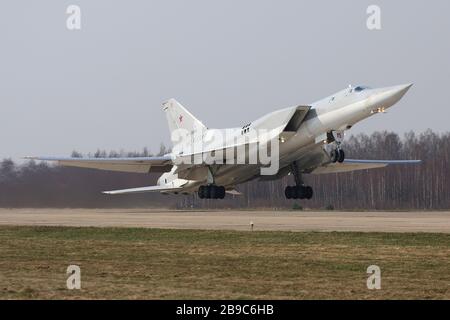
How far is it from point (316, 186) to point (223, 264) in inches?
2093

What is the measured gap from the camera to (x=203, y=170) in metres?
40.3

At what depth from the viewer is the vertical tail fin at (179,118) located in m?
43.2

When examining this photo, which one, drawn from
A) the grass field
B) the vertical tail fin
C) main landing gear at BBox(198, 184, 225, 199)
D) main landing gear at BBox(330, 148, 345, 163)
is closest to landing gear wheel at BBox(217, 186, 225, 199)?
main landing gear at BBox(198, 184, 225, 199)

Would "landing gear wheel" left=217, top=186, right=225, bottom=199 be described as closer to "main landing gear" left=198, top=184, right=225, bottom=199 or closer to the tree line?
"main landing gear" left=198, top=184, right=225, bottom=199

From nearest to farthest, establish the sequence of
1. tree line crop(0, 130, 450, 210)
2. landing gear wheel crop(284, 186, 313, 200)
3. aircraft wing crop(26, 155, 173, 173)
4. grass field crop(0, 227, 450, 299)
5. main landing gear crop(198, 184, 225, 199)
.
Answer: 1. grass field crop(0, 227, 450, 299)
2. main landing gear crop(198, 184, 225, 199)
3. landing gear wheel crop(284, 186, 313, 200)
4. aircraft wing crop(26, 155, 173, 173)
5. tree line crop(0, 130, 450, 210)

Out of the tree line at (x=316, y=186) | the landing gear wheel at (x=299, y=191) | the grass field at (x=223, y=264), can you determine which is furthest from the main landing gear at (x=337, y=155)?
the tree line at (x=316, y=186)

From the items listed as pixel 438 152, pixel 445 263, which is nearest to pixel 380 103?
pixel 445 263

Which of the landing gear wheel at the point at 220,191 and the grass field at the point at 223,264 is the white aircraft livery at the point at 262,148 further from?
the grass field at the point at 223,264

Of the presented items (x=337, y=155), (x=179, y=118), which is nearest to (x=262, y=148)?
(x=337, y=155)

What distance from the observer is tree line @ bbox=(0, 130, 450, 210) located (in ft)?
160

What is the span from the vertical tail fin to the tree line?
5.71 m

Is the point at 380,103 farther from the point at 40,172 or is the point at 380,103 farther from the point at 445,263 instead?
the point at 40,172

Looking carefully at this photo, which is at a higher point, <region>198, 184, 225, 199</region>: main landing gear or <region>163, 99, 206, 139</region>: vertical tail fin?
<region>163, 99, 206, 139</region>: vertical tail fin
